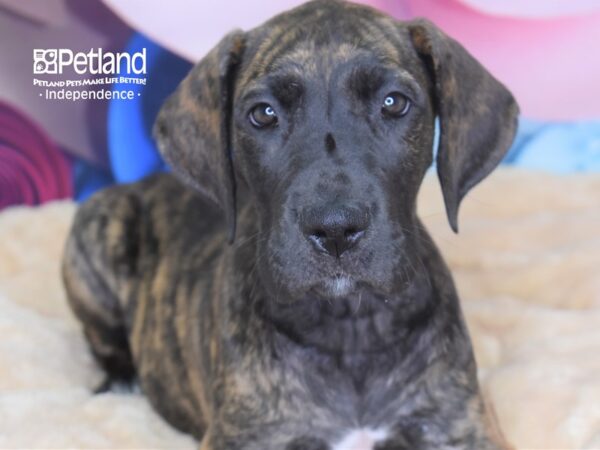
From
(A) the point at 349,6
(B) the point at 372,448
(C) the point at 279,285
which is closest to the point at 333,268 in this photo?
(C) the point at 279,285

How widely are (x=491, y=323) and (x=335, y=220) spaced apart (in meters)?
2.05

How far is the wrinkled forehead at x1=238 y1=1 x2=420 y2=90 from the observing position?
3232 millimetres

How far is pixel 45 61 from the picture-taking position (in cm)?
599

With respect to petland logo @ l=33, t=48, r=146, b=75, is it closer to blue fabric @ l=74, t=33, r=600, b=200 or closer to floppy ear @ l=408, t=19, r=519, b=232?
blue fabric @ l=74, t=33, r=600, b=200

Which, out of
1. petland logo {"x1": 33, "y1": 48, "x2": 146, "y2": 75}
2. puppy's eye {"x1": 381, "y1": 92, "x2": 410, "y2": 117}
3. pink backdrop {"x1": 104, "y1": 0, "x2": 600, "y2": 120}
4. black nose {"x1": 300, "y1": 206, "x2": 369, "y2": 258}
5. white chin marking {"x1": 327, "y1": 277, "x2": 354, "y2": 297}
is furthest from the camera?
petland logo {"x1": 33, "y1": 48, "x2": 146, "y2": 75}

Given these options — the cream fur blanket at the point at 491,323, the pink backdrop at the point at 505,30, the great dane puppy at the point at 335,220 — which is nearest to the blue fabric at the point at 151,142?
the pink backdrop at the point at 505,30

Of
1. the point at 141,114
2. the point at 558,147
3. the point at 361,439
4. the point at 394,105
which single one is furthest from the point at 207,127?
the point at 558,147

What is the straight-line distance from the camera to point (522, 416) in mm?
3979

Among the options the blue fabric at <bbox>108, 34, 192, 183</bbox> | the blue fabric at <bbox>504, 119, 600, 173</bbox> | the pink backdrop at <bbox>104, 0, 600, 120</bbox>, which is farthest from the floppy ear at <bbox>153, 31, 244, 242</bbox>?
the blue fabric at <bbox>504, 119, 600, 173</bbox>

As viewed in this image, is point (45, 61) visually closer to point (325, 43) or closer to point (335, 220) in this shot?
point (325, 43)

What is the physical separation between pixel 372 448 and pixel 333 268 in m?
0.78

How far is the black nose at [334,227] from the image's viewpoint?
289cm

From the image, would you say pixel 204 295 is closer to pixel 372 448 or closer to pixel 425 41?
pixel 372 448

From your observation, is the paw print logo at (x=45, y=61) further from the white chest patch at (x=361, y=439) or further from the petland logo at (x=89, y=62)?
the white chest patch at (x=361, y=439)
